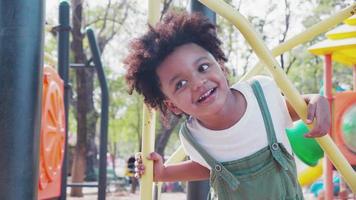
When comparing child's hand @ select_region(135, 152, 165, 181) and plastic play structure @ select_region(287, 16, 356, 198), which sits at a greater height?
plastic play structure @ select_region(287, 16, 356, 198)

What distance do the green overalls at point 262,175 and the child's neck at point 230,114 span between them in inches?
2.2

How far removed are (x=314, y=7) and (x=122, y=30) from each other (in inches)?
165

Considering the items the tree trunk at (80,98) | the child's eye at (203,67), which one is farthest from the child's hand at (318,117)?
the tree trunk at (80,98)

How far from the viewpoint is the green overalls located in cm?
136

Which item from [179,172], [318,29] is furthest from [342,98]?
[179,172]

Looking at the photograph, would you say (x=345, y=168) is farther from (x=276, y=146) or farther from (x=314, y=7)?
(x=314, y=7)

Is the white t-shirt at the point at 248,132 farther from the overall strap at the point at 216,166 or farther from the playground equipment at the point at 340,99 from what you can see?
the playground equipment at the point at 340,99

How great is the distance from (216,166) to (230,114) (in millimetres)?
146

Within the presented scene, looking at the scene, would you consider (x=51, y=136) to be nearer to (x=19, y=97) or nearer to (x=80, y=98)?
(x=19, y=97)

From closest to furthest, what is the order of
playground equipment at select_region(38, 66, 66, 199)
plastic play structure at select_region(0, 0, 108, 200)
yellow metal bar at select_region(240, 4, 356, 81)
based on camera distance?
plastic play structure at select_region(0, 0, 108, 200), yellow metal bar at select_region(240, 4, 356, 81), playground equipment at select_region(38, 66, 66, 199)

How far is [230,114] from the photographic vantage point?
1.41 metres

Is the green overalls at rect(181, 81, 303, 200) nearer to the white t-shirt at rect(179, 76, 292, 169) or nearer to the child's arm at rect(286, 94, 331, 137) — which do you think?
the white t-shirt at rect(179, 76, 292, 169)

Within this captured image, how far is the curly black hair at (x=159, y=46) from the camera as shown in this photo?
1.37 metres

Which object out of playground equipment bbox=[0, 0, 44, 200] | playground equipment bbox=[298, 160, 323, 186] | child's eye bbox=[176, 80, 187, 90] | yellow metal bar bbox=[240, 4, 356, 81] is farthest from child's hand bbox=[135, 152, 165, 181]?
playground equipment bbox=[298, 160, 323, 186]
